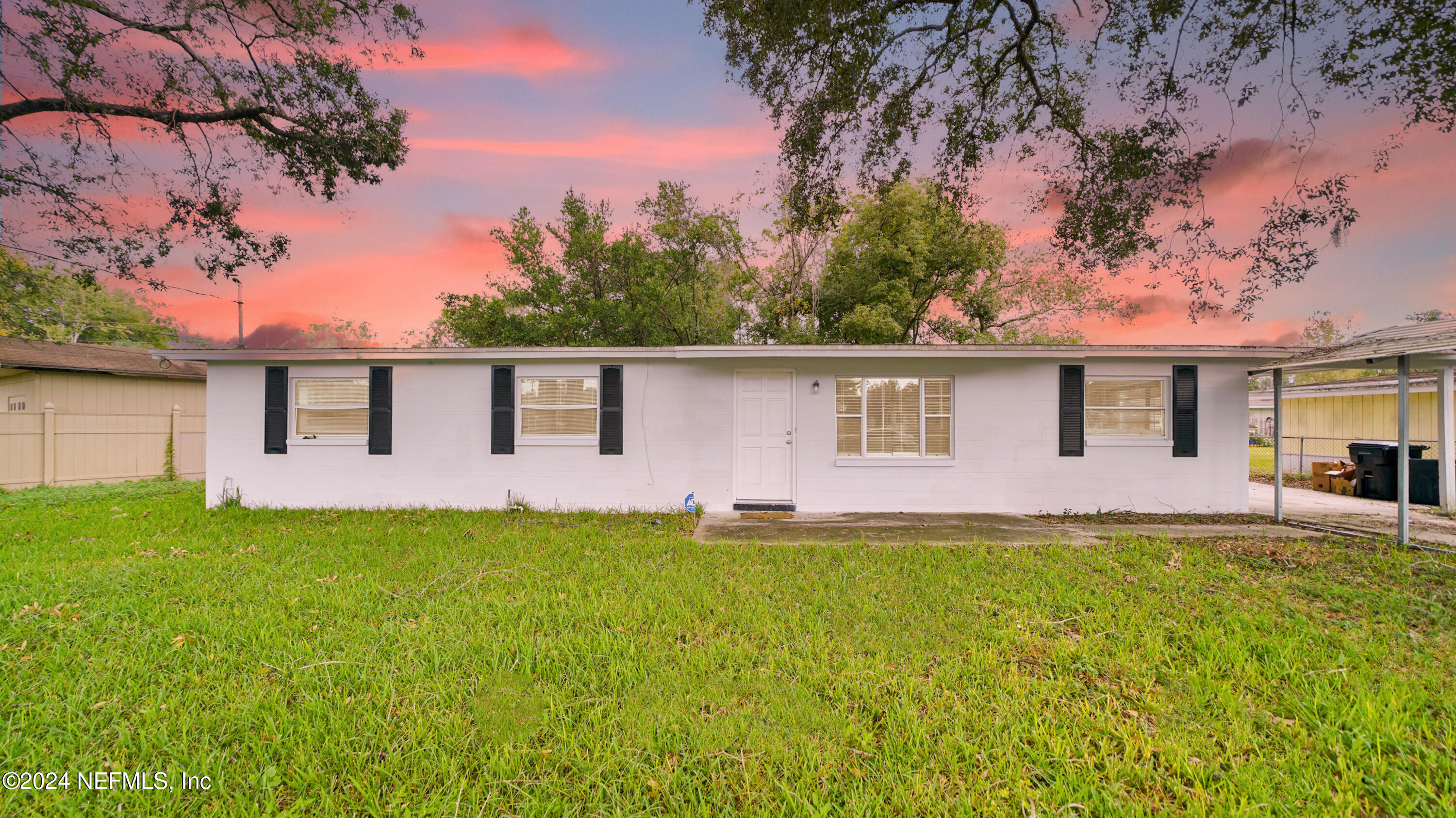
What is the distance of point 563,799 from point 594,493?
232 inches

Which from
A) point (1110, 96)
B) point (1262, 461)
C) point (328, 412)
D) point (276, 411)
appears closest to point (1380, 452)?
point (1262, 461)

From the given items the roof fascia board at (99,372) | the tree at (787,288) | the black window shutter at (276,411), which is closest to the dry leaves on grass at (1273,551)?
the tree at (787,288)

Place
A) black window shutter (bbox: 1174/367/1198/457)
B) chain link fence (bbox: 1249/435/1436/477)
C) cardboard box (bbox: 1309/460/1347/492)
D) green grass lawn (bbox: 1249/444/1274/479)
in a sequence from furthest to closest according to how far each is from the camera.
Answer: green grass lawn (bbox: 1249/444/1274/479)
chain link fence (bbox: 1249/435/1436/477)
cardboard box (bbox: 1309/460/1347/492)
black window shutter (bbox: 1174/367/1198/457)

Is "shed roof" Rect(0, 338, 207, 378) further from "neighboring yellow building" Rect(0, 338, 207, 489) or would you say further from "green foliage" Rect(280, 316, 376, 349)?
"green foliage" Rect(280, 316, 376, 349)

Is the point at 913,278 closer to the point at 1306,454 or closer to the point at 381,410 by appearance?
the point at 1306,454

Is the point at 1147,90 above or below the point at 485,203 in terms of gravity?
below

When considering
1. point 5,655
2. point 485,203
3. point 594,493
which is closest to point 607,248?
point 485,203

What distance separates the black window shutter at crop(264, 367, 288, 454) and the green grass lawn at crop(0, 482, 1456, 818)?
10.2 feet

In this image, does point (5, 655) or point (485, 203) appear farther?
point (485, 203)

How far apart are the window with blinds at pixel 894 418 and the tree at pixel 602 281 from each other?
808 cm

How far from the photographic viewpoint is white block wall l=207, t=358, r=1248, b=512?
294 inches

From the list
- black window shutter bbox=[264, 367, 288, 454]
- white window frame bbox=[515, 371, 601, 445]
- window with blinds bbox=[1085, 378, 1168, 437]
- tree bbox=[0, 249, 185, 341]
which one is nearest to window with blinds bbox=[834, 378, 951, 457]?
window with blinds bbox=[1085, 378, 1168, 437]

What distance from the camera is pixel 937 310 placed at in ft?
48.6

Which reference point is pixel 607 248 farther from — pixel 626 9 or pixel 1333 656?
pixel 1333 656
